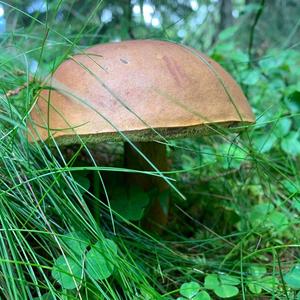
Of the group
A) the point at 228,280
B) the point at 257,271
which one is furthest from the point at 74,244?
the point at 257,271

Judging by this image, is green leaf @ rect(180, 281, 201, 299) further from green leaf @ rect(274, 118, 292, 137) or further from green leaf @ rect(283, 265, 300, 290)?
green leaf @ rect(274, 118, 292, 137)

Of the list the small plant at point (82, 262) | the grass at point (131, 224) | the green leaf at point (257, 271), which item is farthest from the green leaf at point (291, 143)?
the small plant at point (82, 262)

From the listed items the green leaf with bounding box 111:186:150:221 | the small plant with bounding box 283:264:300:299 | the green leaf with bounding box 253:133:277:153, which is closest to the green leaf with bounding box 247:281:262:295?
the small plant with bounding box 283:264:300:299

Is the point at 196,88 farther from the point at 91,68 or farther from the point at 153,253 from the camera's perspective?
the point at 153,253

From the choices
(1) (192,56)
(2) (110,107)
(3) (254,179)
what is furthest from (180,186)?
(2) (110,107)

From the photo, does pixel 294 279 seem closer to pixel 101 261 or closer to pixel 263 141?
pixel 101 261

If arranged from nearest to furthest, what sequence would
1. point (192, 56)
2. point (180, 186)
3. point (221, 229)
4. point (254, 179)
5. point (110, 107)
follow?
point (110, 107)
point (192, 56)
point (221, 229)
point (180, 186)
point (254, 179)

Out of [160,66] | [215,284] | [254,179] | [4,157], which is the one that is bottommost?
[254,179]
